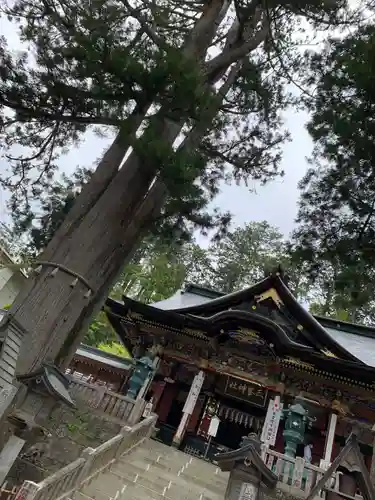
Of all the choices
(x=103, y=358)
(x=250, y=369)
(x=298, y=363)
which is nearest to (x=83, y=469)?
(x=250, y=369)

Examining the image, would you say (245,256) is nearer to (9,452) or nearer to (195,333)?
(195,333)

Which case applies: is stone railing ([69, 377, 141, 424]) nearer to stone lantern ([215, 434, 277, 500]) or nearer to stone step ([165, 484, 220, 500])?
stone step ([165, 484, 220, 500])

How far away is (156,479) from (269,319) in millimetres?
4837

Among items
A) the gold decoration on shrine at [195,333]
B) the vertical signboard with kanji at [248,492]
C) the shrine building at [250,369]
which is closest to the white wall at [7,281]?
the shrine building at [250,369]

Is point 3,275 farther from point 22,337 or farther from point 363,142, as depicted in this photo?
point 363,142

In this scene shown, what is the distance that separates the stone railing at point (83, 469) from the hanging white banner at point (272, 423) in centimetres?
300

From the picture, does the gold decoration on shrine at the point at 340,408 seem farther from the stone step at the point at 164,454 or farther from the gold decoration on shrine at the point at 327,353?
the stone step at the point at 164,454

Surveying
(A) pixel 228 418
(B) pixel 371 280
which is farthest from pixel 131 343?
(B) pixel 371 280

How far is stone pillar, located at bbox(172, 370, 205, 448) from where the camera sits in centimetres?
918

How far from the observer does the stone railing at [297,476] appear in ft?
21.2

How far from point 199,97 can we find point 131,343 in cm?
889

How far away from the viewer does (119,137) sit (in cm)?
585

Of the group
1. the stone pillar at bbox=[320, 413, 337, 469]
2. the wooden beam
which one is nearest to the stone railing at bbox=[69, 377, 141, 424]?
the stone pillar at bbox=[320, 413, 337, 469]

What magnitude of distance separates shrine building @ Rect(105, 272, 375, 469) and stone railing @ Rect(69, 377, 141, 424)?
205 centimetres
